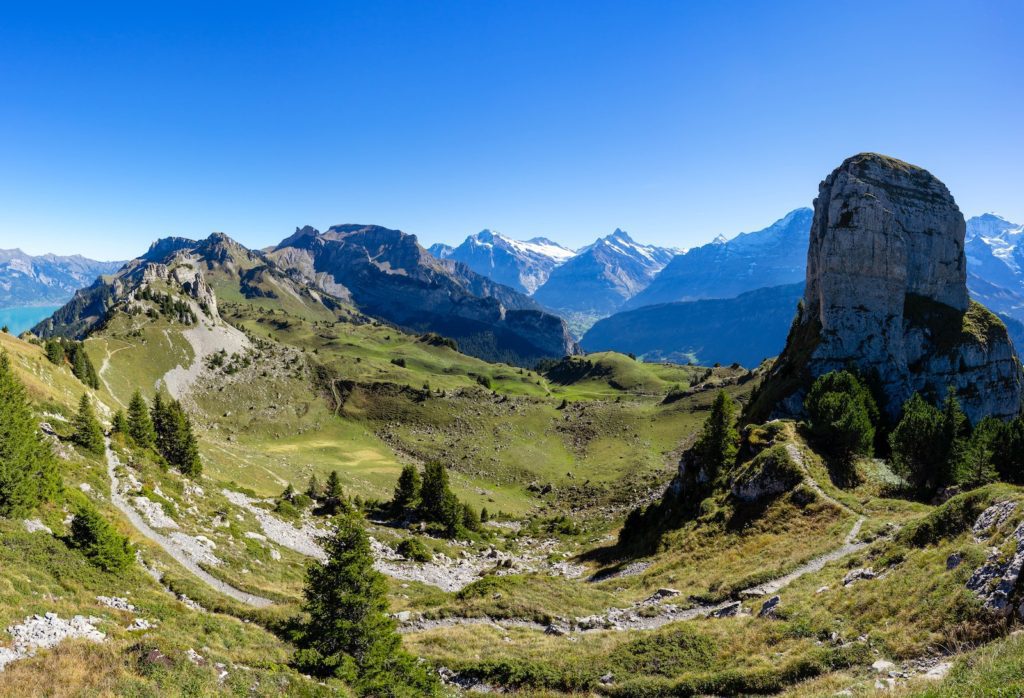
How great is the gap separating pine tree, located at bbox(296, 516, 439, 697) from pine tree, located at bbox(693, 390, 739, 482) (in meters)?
46.3

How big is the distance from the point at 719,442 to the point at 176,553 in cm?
5654

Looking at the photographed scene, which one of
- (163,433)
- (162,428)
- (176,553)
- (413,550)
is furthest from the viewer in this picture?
(162,428)

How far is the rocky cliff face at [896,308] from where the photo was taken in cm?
7900

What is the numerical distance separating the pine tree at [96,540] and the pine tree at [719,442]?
183 ft

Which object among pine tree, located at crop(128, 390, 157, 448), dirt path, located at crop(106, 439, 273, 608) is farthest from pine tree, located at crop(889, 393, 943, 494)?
pine tree, located at crop(128, 390, 157, 448)

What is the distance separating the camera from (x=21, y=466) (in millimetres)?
27281

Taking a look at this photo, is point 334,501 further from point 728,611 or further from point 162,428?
point 728,611

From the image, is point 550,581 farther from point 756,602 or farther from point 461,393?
point 461,393

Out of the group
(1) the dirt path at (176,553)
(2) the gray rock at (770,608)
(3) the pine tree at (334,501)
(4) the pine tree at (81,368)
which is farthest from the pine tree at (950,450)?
(4) the pine tree at (81,368)

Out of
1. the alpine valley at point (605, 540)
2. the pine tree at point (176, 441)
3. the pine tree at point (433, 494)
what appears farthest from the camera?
the pine tree at point (433, 494)

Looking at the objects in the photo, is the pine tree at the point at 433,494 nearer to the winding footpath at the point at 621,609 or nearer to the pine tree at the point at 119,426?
the pine tree at the point at 119,426

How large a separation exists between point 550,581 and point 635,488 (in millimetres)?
67597

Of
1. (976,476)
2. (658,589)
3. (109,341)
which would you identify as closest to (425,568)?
(658,589)

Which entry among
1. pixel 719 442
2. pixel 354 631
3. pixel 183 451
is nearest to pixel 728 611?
pixel 354 631
